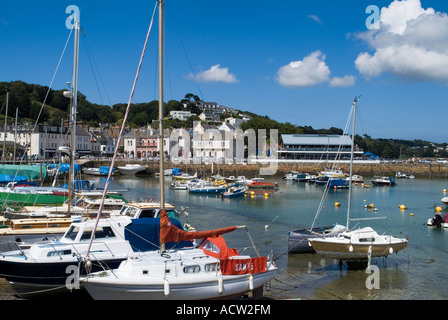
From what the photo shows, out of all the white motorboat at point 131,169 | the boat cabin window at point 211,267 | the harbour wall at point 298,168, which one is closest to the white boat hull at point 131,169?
the white motorboat at point 131,169

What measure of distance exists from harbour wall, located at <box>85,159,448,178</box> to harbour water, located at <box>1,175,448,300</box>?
31346 mm

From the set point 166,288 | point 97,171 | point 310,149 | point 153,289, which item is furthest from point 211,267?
point 310,149

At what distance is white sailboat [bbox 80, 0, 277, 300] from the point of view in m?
13.9

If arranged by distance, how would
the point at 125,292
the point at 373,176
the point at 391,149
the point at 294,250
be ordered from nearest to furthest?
the point at 125,292, the point at 294,250, the point at 373,176, the point at 391,149

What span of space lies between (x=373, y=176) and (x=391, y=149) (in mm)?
69331

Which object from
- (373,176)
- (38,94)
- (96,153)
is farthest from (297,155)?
(38,94)

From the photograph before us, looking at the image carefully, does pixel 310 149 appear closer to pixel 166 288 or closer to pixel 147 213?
pixel 147 213

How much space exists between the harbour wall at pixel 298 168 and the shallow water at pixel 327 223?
103ft

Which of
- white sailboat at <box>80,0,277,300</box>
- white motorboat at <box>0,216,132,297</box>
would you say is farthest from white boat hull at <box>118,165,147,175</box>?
white sailboat at <box>80,0,277,300</box>

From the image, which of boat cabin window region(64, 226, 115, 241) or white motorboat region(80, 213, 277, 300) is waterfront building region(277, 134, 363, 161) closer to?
boat cabin window region(64, 226, 115, 241)

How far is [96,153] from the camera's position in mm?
125875

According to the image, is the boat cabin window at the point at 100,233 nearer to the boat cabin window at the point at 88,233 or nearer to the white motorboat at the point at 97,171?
the boat cabin window at the point at 88,233

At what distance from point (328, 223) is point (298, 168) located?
70.7 m
